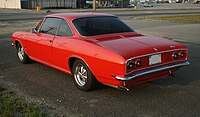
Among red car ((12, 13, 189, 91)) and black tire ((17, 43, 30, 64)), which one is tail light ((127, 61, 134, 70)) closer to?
red car ((12, 13, 189, 91))

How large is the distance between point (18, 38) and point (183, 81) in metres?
4.43

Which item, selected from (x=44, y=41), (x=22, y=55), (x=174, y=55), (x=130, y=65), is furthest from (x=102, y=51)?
(x=22, y=55)

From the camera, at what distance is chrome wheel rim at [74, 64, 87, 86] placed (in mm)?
4902

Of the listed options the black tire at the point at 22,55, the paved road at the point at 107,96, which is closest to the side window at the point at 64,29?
the paved road at the point at 107,96

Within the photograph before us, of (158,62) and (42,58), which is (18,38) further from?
(158,62)

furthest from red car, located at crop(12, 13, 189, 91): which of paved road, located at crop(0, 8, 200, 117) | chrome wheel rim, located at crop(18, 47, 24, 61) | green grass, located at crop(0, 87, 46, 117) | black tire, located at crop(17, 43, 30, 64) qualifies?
green grass, located at crop(0, 87, 46, 117)

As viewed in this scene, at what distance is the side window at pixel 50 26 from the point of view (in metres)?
5.72

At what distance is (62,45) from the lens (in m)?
5.20

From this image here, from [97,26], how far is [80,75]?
1116mm

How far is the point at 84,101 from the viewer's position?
4.45 meters

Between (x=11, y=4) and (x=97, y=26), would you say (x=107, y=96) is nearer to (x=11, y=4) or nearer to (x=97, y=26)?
(x=97, y=26)

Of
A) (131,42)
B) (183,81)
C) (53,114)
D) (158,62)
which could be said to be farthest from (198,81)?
(53,114)

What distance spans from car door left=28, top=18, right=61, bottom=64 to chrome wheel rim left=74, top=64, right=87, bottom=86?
926mm

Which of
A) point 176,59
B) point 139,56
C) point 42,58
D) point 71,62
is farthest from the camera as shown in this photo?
point 42,58
